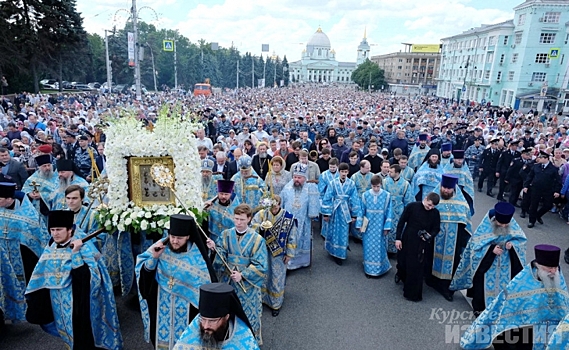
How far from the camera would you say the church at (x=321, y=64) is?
149m

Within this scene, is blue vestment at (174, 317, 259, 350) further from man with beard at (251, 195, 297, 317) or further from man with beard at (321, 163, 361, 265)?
man with beard at (321, 163, 361, 265)

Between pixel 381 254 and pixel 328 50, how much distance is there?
161m

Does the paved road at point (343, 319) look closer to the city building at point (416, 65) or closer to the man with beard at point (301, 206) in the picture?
the man with beard at point (301, 206)

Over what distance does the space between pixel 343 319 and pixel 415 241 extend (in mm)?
1557

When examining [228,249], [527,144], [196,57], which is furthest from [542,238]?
[196,57]

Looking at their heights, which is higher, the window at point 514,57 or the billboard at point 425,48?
the billboard at point 425,48

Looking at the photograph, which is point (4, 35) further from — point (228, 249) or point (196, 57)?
point (196, 57)

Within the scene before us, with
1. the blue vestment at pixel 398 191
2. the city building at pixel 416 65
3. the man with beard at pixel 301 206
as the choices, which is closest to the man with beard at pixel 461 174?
the blue vestment at pixel 398 191

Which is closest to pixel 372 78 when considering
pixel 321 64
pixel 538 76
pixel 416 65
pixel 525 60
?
pixel 416 65

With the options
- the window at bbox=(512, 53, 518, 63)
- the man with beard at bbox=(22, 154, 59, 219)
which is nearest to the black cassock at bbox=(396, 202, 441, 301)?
the man with beard at bbox=(22, 154, 59, 219)

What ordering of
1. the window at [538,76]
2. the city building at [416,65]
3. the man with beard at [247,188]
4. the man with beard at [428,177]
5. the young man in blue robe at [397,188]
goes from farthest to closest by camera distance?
the city building at [416,65]
the window at [538,76]
the man with beard at [428,177]
the young man in blue robe at [397,188]
the man with beard at [247,188]

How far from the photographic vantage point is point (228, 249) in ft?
14.9

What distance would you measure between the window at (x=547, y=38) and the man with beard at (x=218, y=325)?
60.3 meters

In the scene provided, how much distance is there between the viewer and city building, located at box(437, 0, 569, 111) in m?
48.5
